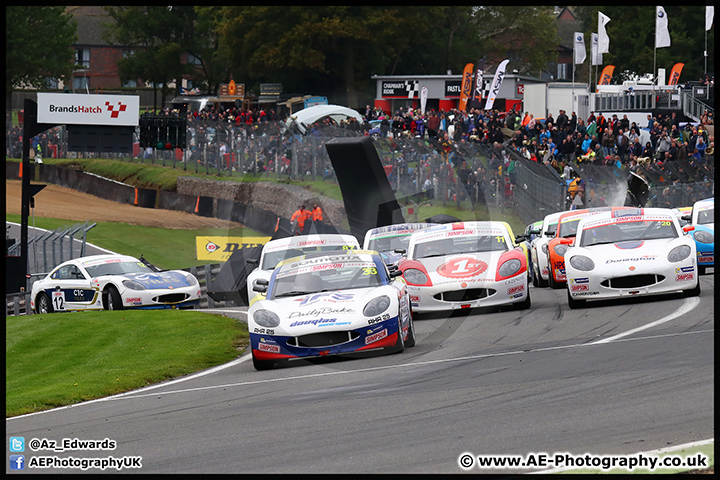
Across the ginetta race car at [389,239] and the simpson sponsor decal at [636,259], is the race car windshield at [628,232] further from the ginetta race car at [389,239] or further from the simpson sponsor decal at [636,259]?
the ginetta race car at [389,239]

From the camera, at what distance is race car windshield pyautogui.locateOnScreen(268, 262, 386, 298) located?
12711mm

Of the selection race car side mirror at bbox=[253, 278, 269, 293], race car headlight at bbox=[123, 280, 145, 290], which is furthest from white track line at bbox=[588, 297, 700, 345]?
race car headlight at bbox=[123, 280, 145, 290]

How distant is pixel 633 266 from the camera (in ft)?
48.4

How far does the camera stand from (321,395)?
991 cm

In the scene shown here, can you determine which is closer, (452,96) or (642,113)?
(642,113)

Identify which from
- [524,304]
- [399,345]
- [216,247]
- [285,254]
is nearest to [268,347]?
[399,345]

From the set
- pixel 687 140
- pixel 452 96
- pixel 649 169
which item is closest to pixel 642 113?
pixel 687 140

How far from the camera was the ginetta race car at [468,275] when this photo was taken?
49.8 ft

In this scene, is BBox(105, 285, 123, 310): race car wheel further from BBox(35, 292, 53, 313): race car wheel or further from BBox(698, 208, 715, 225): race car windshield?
BBox(698, 208, 715, 225): race car windshield

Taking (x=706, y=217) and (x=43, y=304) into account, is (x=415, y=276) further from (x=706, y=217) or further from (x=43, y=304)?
(x=43, y=304)

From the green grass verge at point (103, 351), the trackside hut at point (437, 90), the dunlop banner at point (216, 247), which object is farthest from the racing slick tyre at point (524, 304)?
the trackside hut at point (437, 90)

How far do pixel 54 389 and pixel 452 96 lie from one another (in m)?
51.6

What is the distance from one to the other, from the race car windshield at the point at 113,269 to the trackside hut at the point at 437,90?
3522cm

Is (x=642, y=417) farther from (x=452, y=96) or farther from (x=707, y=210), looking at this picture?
(x=452, y=96)
